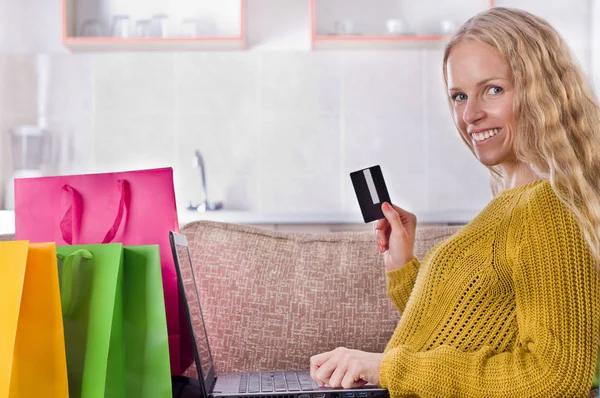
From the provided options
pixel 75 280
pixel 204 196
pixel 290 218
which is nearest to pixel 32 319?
pixel 75 280

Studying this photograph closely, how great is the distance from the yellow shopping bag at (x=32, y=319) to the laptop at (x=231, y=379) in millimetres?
193

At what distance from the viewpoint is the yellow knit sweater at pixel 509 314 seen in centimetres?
100

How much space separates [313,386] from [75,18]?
3.09 metres

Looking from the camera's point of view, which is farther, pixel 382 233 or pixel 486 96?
pixel 382 233

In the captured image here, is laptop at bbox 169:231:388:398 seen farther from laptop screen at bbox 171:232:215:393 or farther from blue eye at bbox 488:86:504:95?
blue eye at bbox 488:86:504:95

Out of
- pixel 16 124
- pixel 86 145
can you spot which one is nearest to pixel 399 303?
pixel 86 145

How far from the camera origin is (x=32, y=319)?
921 millimetres

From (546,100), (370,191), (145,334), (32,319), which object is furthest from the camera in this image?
(370,191)

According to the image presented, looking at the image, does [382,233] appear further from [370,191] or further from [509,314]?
[509,314]

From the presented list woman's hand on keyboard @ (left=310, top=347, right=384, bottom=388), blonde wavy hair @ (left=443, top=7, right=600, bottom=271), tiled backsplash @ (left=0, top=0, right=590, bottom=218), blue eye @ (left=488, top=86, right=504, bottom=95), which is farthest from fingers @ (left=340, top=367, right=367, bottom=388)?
tiled backsplash @ (left=0, top=0, right=590, bottom=218)

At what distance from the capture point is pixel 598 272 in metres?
1.03

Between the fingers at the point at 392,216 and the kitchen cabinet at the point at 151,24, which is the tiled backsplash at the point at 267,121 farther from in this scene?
the fingers at the point at 392,216

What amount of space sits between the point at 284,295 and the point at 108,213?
0.40 metres

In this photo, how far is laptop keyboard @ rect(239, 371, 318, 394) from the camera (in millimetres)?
1097
